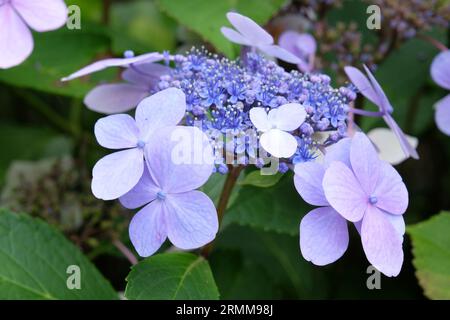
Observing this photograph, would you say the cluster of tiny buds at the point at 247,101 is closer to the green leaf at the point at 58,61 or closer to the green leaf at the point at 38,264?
the green leaf at the point at 38,264

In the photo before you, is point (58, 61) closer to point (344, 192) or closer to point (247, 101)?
point (247, 101)

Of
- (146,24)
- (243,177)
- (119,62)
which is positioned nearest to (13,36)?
(119,62)

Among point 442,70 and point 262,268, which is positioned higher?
point 442,70

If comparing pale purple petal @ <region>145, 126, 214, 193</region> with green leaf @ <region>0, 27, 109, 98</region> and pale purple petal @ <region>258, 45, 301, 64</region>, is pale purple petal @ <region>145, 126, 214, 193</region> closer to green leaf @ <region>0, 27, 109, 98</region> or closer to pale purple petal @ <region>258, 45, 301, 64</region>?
pale purple petal @ <region>258, 45, 301, 64</region>

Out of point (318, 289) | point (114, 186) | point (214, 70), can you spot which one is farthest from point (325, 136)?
point (318, 289)

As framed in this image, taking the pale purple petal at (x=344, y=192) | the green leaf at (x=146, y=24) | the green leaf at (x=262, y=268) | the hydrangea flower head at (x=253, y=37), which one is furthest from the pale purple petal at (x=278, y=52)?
the green leaf at (x=146, y=24)
